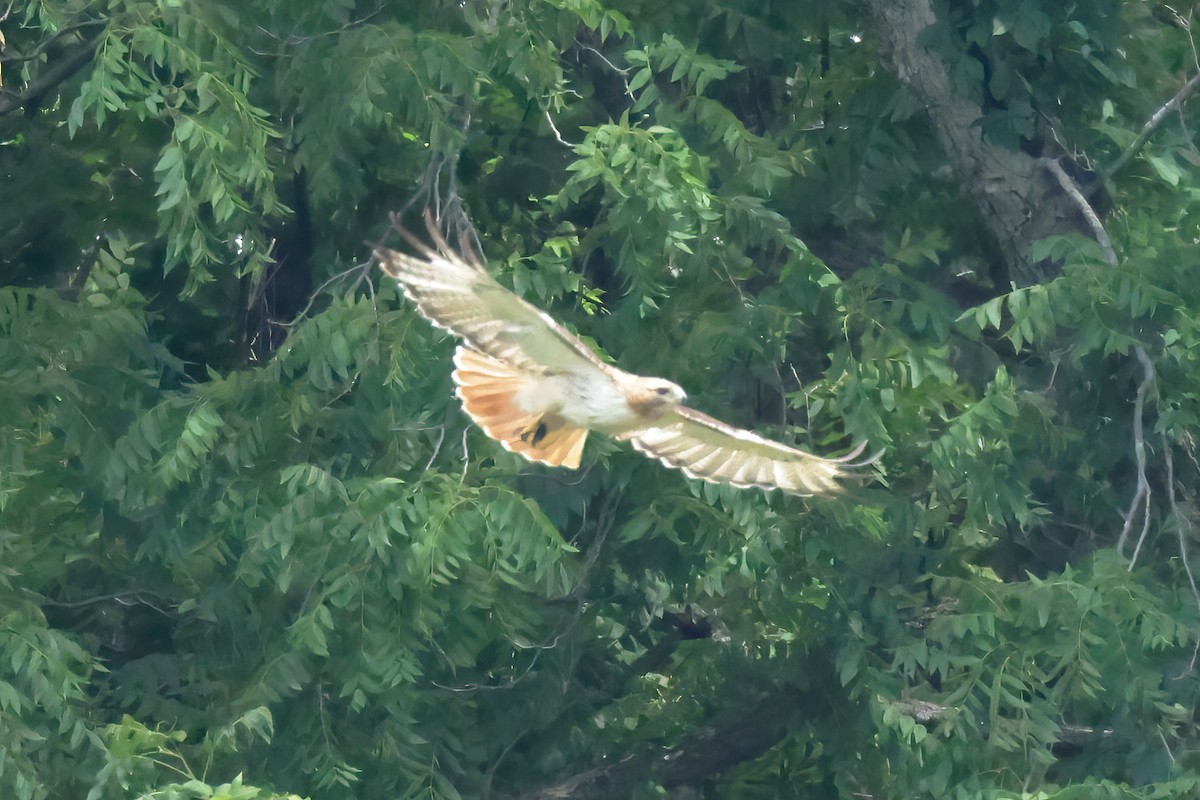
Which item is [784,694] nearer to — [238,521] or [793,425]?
[793,425]

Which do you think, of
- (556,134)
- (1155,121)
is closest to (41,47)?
(556,134)

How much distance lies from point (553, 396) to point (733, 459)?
0.67 metres

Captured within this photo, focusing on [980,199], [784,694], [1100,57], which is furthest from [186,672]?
[1100,57]

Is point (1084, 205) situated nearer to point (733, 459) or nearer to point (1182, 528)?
point (1182, 528)

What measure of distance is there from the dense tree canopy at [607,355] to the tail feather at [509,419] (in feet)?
2.14

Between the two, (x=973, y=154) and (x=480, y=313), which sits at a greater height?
(x=480, y=313)

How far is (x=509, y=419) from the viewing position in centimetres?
570

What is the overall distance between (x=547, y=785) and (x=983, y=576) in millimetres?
2239

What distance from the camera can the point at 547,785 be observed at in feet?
27.3

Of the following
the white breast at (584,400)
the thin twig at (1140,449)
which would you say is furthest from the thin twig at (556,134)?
the thin twig at (1140,449)

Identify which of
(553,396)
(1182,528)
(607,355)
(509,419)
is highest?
(553,396)

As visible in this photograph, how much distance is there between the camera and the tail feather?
5.66 m

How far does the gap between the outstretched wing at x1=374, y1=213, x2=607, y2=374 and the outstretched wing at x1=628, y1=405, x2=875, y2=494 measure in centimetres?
52

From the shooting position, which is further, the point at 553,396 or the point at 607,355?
the point at 607,355
